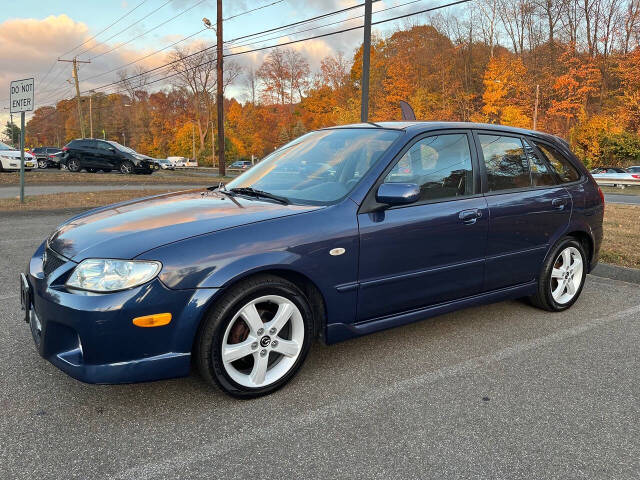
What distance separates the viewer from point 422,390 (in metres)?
2.81

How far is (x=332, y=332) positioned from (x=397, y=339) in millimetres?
825

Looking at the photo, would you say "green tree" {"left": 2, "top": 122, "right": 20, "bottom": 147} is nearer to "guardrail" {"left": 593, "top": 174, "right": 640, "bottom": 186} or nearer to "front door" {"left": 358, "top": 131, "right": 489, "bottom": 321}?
"guardrail" {"left": 593, "top": 174, "right": 640, "bottom": 186}

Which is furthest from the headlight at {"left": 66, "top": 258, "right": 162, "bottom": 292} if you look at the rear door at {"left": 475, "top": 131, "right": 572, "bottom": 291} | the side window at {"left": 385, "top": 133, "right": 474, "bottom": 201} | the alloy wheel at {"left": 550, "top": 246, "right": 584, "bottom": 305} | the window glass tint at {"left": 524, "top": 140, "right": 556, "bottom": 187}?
the alloy wheel at {"left": 550, "top": 246, "right": 584, "bottom": 305}

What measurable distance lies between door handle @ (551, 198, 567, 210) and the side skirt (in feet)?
2.11

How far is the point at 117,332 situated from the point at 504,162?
3.03 m

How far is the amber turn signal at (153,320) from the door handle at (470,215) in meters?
2.04

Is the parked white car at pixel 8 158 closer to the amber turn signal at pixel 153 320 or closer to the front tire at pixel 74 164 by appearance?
the front tire at pixel 74 164

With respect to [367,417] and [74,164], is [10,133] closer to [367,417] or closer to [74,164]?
[74,164]

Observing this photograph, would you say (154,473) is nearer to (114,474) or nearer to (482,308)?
(114,474)

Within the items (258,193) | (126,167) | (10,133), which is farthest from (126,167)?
(10,133)

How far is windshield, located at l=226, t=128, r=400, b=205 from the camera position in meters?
3.14

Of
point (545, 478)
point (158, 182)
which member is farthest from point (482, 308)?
point (158, 182)

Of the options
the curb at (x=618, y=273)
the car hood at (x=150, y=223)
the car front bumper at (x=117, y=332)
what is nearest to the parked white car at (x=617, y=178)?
the curb at (x=618, y=273)

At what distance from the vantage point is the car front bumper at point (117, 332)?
2.29 meters
